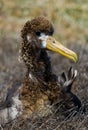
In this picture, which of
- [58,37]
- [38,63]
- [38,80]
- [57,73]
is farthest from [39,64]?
[58,37]

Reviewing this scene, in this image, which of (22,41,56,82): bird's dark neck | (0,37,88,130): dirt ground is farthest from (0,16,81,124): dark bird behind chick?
(0,37,88,130): dirt ground

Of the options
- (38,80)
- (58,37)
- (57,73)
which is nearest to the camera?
(38,80)

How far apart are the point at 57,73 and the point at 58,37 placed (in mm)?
3437

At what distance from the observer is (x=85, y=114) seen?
5527 millimetres

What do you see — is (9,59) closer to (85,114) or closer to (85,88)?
(85,88)

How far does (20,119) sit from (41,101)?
257mm

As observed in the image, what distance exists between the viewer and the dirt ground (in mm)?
5121

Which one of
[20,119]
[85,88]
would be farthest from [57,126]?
[85,88]

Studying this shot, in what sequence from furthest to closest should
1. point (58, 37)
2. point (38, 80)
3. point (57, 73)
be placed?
point (58, 37) < point (57, 73) < point (38, 80)

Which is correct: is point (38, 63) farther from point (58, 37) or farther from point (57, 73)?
point (58, 37)

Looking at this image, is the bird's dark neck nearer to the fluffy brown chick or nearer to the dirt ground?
the fluffy brown chick

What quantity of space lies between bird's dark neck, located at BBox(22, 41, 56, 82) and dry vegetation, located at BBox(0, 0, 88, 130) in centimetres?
37

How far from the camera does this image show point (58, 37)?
11.3 meters

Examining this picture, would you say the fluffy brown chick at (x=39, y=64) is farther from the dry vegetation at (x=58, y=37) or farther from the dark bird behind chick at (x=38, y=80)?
the dry vegetation at (x=58, y=37)
